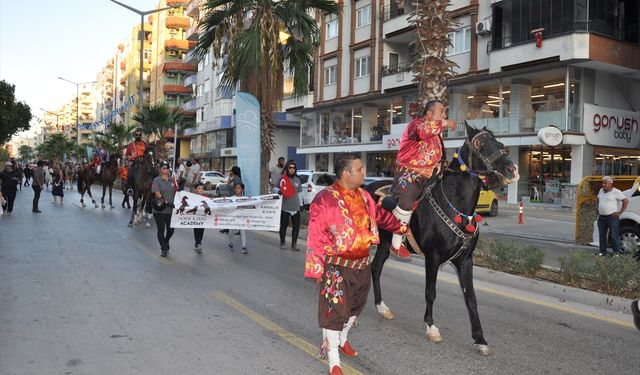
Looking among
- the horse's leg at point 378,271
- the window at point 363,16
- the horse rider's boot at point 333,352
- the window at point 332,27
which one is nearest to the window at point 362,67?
the window at point 363,16

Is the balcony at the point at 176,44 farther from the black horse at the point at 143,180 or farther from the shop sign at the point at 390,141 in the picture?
the black horse at the point at 143,180

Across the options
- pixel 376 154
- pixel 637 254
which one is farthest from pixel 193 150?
pixel 637 254

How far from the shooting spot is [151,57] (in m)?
87.0

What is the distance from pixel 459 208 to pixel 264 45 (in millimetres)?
12528

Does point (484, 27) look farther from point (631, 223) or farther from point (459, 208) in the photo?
point (459, 208)

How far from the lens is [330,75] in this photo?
138 ft

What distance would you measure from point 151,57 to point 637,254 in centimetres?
8546

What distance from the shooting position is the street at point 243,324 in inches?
195

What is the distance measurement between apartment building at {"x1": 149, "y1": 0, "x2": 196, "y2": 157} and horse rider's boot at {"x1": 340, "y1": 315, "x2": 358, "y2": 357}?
219ft

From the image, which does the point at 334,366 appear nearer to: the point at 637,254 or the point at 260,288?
the point at 260,288

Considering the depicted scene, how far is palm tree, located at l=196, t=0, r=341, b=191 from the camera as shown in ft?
56.1

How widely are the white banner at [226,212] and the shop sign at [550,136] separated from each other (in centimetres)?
1668

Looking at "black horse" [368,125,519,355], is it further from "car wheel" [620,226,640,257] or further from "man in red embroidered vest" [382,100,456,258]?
"car wheel" [620,226,640,257]

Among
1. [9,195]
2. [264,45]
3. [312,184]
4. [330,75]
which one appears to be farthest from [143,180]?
[330,75]
